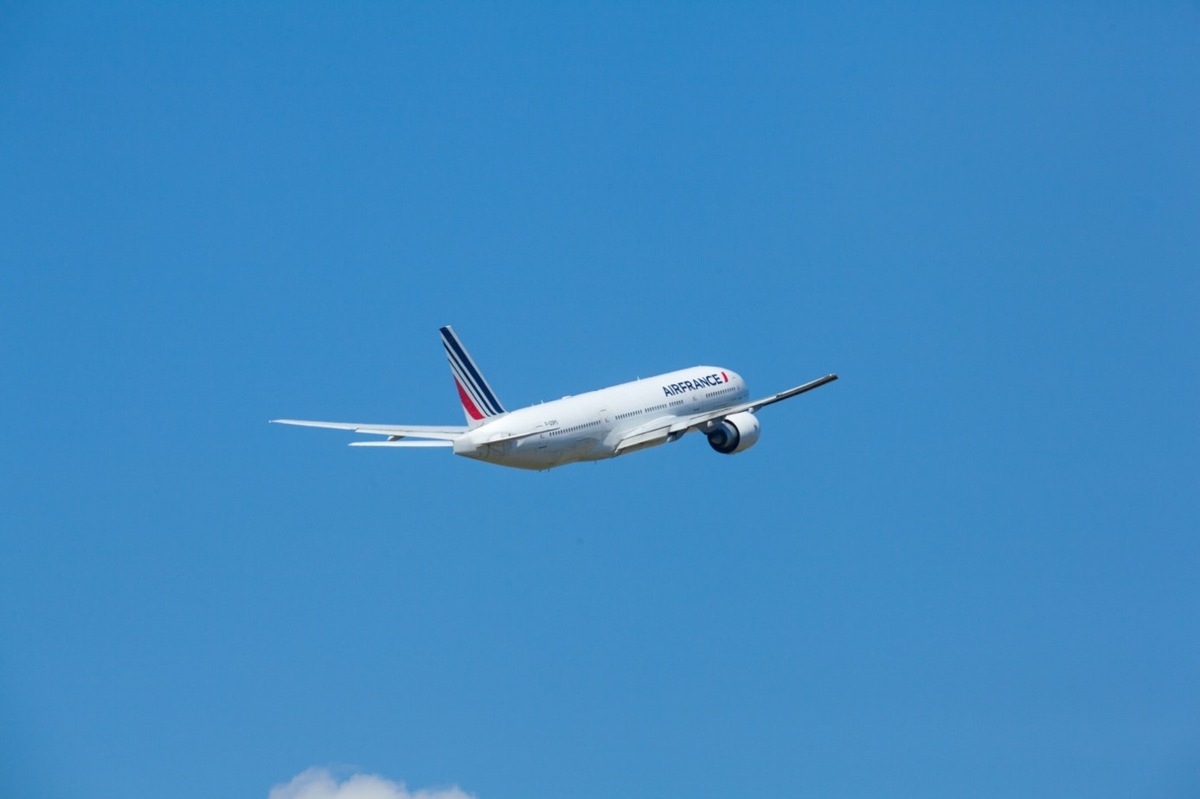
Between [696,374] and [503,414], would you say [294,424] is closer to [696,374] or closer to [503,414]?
[503,414]

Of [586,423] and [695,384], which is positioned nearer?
[586,423]

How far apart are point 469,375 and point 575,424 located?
19.0 ft

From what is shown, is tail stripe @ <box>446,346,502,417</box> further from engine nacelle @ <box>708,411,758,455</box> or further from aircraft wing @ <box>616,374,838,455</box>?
engine nacelle @ <box>708,411,758,455</box>

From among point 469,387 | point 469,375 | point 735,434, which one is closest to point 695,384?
point 735,434

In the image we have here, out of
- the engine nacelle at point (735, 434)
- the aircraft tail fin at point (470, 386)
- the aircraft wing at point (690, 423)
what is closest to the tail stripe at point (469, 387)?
the aircraft tail fin at point (470, 386)

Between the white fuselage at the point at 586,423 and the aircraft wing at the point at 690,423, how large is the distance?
199mm

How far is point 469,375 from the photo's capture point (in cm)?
8262

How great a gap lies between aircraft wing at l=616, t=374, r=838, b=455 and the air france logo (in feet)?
5.80

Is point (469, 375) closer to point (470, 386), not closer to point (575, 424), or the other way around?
point (470, 386)

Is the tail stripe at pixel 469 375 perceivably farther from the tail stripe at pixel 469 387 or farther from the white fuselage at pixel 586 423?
the white fuselage at pixel 586 423

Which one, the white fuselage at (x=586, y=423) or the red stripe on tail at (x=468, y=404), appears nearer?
the white fuselage at (x=586, y=423)

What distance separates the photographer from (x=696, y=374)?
9400cm

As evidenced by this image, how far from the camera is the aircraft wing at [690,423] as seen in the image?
8425 centimetres

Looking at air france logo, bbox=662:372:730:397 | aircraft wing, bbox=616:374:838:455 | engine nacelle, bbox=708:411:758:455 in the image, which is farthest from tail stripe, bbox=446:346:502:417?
engine nacelle, bbox=708:411:758:455
